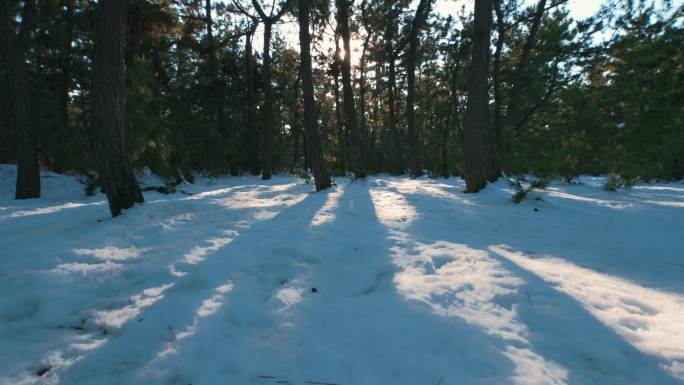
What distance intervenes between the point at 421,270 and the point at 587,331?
1229 mm

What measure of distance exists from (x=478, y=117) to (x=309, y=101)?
4.41 meters

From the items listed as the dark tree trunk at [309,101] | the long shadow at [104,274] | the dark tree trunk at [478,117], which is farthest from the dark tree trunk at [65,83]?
the dark tree trunk at [478,117]

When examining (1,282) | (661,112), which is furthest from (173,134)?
(661,112)

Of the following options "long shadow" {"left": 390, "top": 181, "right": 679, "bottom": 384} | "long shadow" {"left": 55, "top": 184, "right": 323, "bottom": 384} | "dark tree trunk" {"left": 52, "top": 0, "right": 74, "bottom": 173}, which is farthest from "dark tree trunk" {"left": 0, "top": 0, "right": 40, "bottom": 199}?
"long shadow" {"left": 390, "top": 181, "right": 679, "bottom": 384}

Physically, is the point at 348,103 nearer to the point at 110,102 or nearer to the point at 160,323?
the point at 110,102

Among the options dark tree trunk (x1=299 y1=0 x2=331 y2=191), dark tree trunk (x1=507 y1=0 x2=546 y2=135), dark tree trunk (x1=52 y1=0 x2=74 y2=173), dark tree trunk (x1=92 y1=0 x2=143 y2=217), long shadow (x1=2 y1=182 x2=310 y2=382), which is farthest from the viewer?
dark tree trunk (x1=507 y1=0 x2=546 y2=135)

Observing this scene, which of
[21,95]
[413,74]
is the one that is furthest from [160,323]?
[413,74]

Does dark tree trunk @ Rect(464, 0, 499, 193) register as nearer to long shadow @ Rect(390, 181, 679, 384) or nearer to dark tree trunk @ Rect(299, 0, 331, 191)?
dark tree trunk @ Rect(299, 0, 331, 191)

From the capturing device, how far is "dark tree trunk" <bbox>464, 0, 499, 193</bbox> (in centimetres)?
684

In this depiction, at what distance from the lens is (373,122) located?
98.8ft

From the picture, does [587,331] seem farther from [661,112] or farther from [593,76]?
[593,76]

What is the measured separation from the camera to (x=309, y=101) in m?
8.50

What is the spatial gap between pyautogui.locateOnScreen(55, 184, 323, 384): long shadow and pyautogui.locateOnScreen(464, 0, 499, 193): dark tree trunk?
223 inches

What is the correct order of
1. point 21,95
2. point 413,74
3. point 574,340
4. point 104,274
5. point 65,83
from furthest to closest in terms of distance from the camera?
point 413,74
point 65,83
point 21,95
point 104,274
point 574,340
